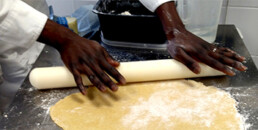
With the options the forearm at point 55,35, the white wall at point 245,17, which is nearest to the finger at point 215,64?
the forearm at point 55,35

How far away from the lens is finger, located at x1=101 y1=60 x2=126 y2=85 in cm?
90

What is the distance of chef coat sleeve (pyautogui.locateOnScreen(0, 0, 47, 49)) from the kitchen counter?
0.69 ft

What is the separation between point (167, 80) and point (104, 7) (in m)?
0.63

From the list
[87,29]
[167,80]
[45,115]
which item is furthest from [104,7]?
[45,115]

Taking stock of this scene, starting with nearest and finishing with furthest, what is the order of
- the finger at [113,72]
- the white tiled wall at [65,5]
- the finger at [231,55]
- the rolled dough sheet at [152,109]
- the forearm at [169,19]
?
1. the rolled dough sheet at [152,109]
2. the finger at [113,72]
3. the finger at [231,55]
4. the forearm at [169,19]
5. the white tiled wall at [65,5]

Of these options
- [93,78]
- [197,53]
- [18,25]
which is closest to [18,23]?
[18,25]

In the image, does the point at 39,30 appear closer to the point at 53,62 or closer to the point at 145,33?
the point at 53,62

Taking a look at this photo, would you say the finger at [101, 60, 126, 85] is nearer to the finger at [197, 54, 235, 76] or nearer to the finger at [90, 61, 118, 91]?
the finger at [90, 61, 118, 91]

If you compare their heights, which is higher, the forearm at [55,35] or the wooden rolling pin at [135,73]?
the forearm at [55,35]

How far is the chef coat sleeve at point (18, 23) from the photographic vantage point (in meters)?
0.96

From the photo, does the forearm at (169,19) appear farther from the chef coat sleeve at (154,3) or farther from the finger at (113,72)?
the finger at (113,72)

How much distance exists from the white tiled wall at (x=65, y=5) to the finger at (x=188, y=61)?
1.01 m

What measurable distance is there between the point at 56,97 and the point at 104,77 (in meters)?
0.24

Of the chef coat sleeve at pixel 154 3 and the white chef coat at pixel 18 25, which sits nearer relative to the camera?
the white chef coat at pixel 18 25
